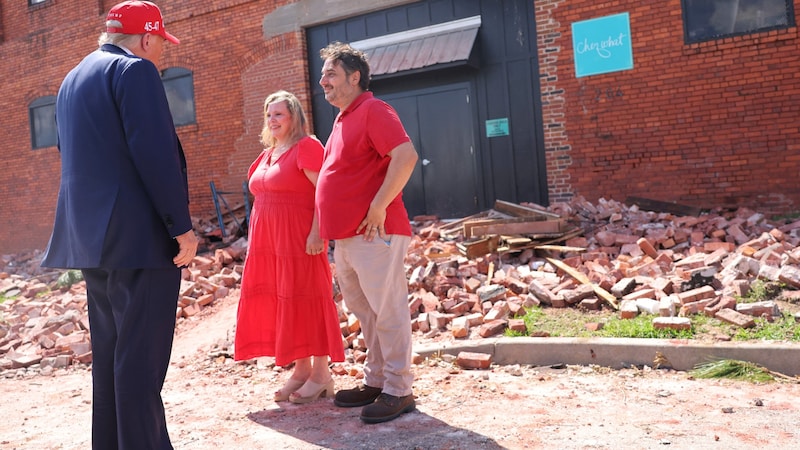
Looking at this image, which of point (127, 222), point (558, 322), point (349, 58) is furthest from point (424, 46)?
point (127, 222)

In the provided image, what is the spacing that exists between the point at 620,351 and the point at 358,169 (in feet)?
7.66

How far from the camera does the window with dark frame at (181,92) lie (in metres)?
14.2

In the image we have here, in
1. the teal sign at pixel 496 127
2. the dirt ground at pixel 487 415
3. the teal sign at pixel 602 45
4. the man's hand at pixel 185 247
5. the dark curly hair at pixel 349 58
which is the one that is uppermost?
the teal sign at pixel 602 45

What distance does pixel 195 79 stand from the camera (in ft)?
46.0

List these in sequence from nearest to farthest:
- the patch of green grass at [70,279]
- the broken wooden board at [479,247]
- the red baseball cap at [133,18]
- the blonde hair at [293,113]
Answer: the red baseball cap at [133,18]
the blonde hair at [293,113]
the broken wooden board at [479,247]
the patch of green grass at [70,279]

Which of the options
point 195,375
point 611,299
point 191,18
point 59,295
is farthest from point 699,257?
point 191,18

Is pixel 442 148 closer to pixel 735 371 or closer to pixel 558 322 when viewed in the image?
pixel 558 322

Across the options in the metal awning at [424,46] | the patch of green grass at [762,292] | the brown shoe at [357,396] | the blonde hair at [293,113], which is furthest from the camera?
the metal awning at [424,46]

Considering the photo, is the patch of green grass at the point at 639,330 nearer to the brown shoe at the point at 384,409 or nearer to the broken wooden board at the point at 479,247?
the brown shoe at the point at 384,409

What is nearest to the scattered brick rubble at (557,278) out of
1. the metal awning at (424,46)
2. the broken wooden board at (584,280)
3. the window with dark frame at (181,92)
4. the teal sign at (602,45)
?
the broken wooden board at (584,280)

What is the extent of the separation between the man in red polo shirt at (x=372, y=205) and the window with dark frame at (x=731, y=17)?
7416 mm

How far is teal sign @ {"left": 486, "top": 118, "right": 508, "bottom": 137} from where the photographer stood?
36.4 ft

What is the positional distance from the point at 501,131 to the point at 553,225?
3.72 metres

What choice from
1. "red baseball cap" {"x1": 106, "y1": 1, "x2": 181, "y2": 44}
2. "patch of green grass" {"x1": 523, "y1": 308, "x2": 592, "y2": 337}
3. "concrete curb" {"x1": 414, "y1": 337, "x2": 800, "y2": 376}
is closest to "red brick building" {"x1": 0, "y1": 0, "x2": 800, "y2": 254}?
"patch of green grass" {"x1": 523, "y1": 308, "x2": 592, "y2": 337}
